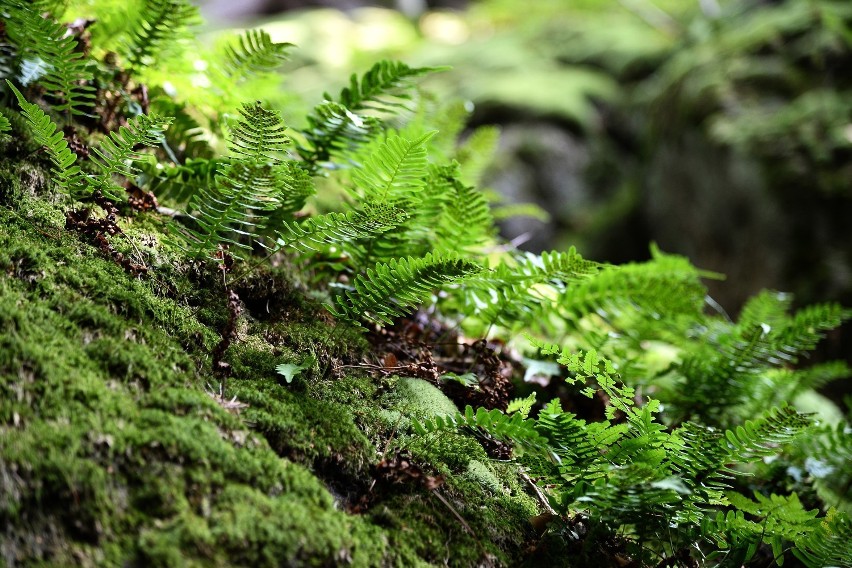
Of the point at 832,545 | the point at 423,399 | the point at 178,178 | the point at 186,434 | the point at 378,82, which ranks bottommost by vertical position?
the point at 832,545

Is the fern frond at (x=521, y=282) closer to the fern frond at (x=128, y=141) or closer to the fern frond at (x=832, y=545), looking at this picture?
the fern frond at (x=832, y=545)

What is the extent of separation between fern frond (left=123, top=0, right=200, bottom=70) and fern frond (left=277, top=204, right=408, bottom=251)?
114cm

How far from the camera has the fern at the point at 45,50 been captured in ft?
5.92

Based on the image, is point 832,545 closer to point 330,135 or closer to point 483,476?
point 483,476

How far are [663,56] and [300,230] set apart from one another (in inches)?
378

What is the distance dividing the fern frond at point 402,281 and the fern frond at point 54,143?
936 millimetres

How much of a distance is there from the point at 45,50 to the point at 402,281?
1.43m

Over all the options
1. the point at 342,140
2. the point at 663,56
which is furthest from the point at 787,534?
the point at 663,56

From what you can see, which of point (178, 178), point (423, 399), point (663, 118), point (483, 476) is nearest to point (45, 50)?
point (178, 178)

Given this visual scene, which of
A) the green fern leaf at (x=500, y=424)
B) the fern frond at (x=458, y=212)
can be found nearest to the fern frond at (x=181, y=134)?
the fern frond at (x=458, y=212)

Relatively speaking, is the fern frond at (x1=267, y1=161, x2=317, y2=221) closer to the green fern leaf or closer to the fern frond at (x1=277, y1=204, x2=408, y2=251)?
the fern frond at (x1=277, y1=204, x2=408, y2=251)

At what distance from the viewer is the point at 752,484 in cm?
253

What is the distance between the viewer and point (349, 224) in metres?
1.77

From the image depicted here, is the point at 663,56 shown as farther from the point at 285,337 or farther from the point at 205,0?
the point at 205,0
